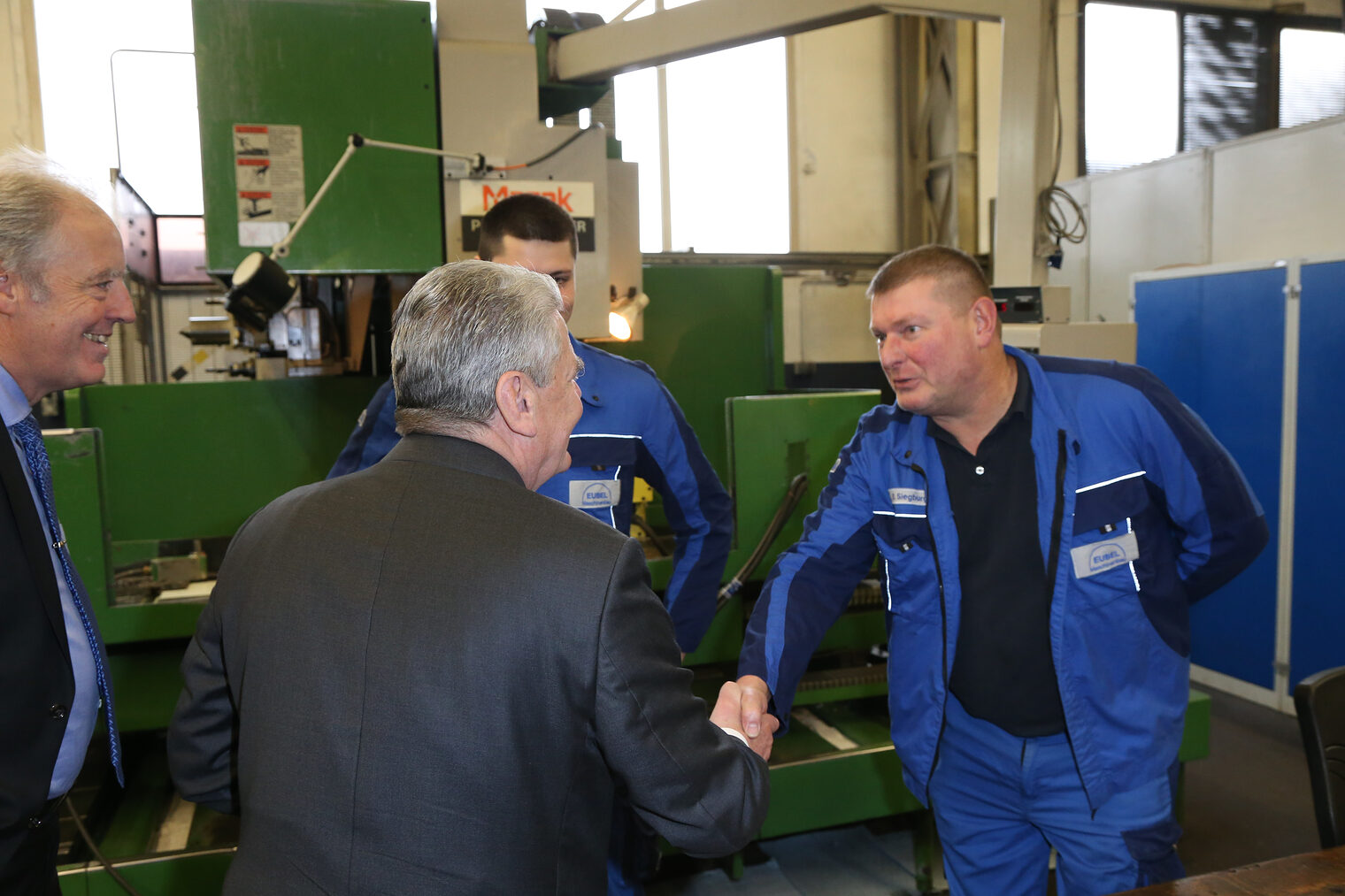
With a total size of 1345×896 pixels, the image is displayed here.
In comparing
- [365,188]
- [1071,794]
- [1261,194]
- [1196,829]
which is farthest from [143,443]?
[1261,194]

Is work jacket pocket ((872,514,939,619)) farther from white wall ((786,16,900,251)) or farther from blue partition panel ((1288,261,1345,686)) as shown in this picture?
white wall ((786,16,900,251))

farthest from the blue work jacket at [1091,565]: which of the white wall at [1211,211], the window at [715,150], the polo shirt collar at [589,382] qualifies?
the window at [715,150]

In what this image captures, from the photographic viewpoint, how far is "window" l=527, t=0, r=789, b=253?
5652 millimetres

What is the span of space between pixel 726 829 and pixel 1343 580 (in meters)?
3.22

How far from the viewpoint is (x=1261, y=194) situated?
379 cm

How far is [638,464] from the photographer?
181 cm

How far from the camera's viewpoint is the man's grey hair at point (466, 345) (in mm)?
915

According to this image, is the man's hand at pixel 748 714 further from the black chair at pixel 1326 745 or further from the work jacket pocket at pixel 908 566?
the black chair at pixel 1326 745

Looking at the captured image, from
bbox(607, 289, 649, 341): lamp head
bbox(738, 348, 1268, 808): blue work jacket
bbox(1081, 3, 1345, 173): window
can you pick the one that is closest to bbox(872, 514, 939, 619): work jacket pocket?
bbox(738, 348, 1268, 808): blue work jacket

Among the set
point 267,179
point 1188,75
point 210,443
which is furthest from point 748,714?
point 1188,75

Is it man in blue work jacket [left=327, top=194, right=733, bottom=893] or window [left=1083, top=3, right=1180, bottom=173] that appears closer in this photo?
man in blue work jacket [left=327, top=194, right=733, bottom=893]

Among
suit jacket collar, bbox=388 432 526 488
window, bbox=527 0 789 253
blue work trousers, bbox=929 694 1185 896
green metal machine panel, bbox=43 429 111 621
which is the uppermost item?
window, bbox=527 0 789 253

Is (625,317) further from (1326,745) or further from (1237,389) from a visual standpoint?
(1237,389)

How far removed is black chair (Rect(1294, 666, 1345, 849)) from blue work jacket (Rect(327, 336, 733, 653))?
0.97m
